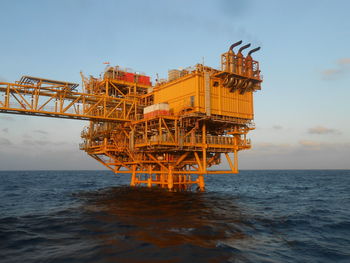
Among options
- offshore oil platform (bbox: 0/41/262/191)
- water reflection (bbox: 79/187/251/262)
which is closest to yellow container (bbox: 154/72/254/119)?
offshore oil platform (bbox: 0/41/262/191)

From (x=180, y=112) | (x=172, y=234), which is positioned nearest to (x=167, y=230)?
(x=172, y=234)

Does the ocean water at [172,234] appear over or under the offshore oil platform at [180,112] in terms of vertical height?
under

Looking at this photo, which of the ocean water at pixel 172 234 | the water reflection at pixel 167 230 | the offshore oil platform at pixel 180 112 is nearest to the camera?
the ocean water at pixel 172 234

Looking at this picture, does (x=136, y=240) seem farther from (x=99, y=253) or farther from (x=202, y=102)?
(x=202, y=102)

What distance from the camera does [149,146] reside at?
3341cm

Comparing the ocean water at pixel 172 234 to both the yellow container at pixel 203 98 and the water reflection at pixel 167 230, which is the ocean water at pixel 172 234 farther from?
the yellow container at pixel 203 98

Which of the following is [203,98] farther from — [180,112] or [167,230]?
[167,230]

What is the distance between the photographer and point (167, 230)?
1758 centimetres

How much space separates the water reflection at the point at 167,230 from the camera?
1328 centimetres

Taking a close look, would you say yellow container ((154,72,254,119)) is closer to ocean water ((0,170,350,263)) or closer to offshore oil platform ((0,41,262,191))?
offshore oil platform ((0,41,262,191))

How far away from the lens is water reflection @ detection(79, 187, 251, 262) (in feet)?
43.6

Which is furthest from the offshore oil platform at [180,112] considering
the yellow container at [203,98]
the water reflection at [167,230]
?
the water reflection at [167,230]

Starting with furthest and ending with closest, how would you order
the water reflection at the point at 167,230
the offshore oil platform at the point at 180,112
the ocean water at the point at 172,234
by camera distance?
the offshore oil platform at the point at 180,112
the water reflection at the point at 167,230
the ocean water at the point at 172,234

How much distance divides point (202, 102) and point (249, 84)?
6.79m
